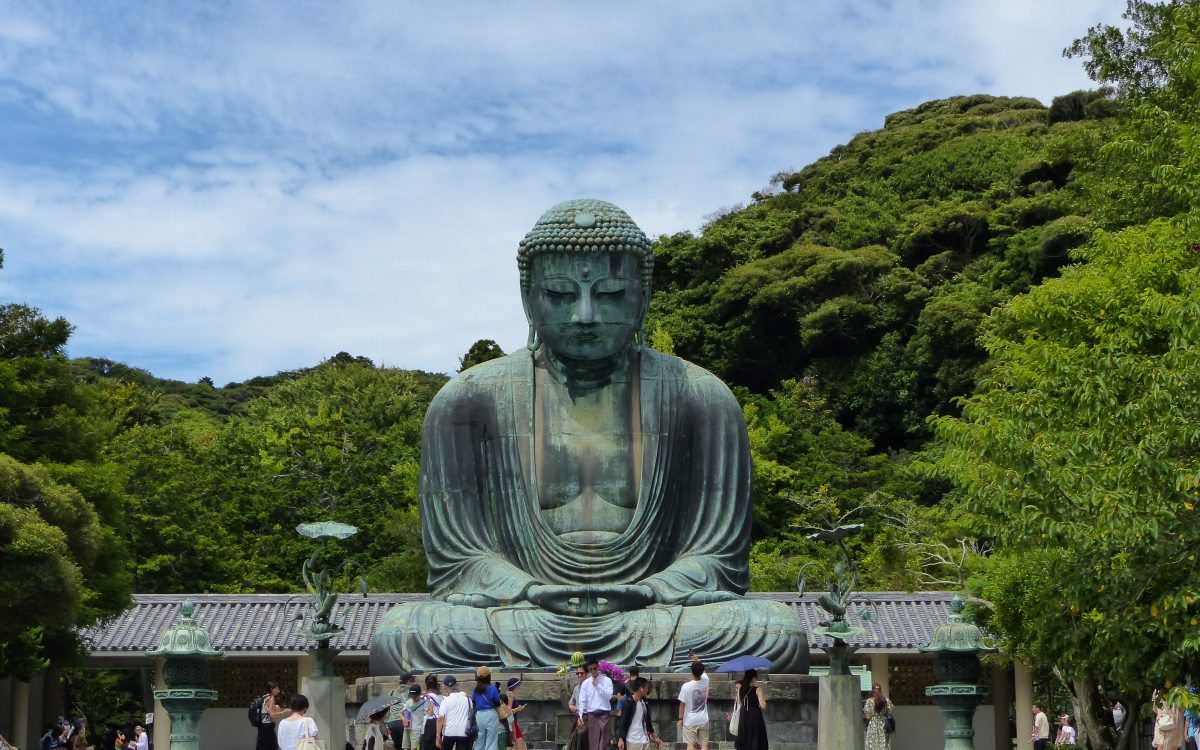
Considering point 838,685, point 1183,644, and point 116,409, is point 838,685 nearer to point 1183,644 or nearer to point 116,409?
point 1183,644

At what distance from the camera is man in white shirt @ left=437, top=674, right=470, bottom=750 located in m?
10.5

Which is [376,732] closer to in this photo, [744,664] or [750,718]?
[744,664]

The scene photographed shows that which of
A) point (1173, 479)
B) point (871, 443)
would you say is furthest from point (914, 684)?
point (1173, 479)

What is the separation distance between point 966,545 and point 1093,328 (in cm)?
1182

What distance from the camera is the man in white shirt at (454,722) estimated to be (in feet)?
34.6

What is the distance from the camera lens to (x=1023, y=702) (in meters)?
25.8

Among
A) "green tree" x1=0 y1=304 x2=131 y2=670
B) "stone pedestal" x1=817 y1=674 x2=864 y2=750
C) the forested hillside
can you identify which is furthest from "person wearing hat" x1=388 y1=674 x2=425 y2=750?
"green tree" x1=0 y1=304 x2=131 y2=670

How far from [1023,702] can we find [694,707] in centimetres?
1584

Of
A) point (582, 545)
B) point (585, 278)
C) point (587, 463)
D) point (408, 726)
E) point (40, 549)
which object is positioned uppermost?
point (585, 278)

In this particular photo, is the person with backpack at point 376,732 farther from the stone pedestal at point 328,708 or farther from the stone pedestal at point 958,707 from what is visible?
the stone pedestal at point 958,707

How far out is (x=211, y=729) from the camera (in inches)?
1050

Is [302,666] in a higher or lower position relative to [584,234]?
lower

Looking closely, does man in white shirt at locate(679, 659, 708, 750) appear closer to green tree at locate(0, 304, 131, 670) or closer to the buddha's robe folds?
the buddha's robe folds

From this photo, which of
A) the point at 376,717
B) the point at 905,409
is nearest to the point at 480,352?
the point at 905,409
